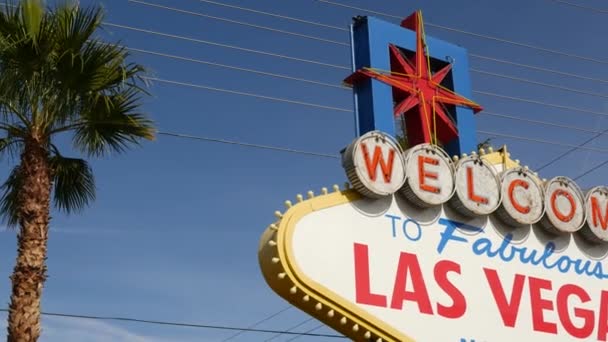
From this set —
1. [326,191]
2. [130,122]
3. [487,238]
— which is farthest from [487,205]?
[130,122]

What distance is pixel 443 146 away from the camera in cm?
1480

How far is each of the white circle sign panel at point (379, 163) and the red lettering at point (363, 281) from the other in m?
0.81

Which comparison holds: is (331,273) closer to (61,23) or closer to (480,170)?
(480,170)

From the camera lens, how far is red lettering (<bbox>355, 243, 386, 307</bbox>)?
11992mm

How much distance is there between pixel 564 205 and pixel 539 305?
162 cm

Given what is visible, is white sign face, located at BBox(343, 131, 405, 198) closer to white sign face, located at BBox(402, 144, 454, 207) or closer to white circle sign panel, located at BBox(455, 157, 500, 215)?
white sign face, located at BBox(402, 144, 454, 207)

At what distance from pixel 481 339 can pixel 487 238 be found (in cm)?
153

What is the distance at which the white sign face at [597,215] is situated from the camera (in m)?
14.7

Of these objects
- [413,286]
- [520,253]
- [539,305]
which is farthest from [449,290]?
[539,305]

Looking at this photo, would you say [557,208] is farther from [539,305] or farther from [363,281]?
[363,281]

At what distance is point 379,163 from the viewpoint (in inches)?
493

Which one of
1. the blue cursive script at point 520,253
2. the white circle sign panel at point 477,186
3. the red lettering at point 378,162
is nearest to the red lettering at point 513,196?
the white circle sign panel at point 477,186

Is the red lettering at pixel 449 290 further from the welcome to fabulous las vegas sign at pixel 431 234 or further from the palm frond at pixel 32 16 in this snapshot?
the palm frond at pixel 32 16

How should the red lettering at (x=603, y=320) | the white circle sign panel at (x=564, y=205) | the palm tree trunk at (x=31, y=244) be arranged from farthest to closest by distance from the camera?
the red lettering at (x=603, y=320)
the white circle sign panel at (x=564, y=205)
the palm tree trunk at (x=31, y=244)
